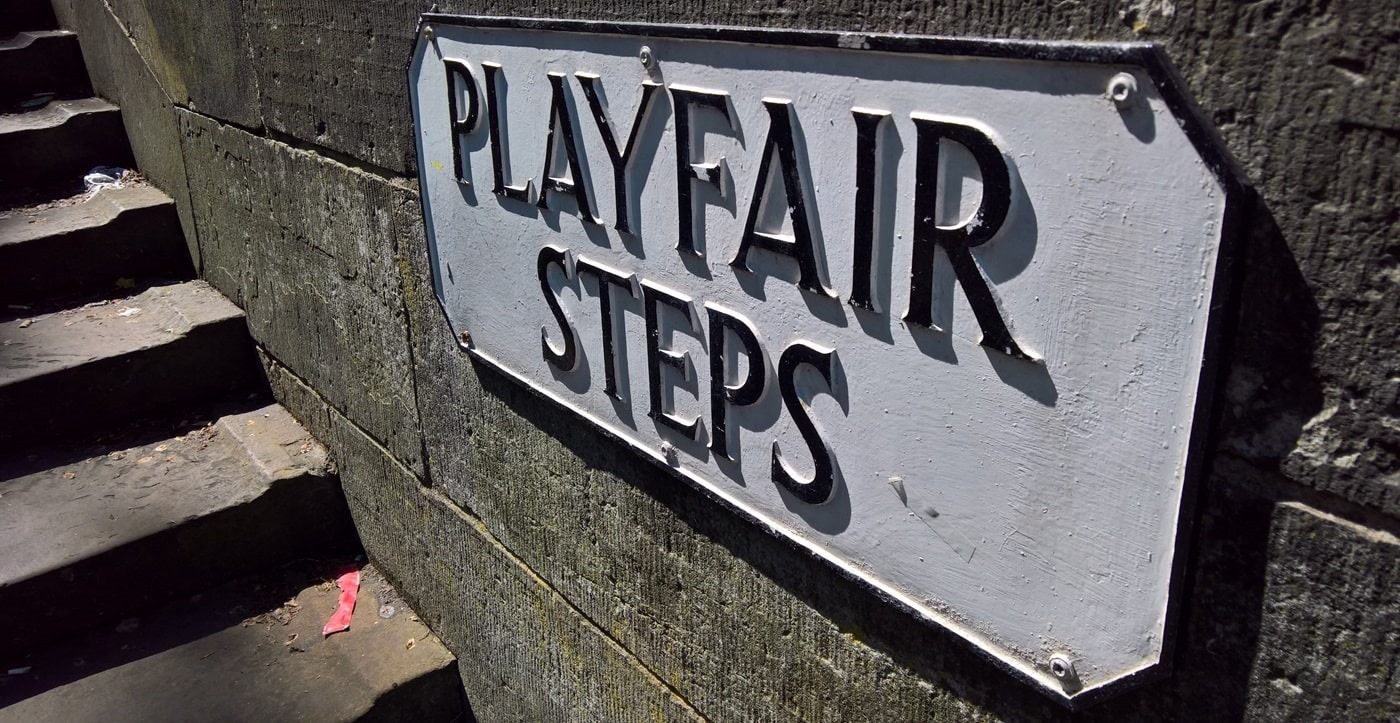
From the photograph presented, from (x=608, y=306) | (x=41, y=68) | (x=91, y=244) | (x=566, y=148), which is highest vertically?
(x=566, y=148)

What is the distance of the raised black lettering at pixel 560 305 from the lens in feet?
6.47

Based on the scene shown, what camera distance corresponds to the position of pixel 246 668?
9.60 feet

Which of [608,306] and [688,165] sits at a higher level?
[688,165]

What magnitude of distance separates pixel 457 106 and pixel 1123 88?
4.84 ft

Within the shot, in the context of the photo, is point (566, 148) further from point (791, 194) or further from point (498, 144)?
point (791, 194)

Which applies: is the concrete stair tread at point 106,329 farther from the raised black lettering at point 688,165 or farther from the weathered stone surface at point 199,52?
the raised black lettering at point 688,165

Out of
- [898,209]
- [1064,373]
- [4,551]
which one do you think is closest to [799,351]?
[898,209]

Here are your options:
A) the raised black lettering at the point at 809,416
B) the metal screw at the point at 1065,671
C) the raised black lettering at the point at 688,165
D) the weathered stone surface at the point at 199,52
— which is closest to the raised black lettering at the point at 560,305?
the raised black lettering at the point at 688,165

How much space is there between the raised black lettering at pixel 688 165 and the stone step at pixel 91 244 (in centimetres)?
343

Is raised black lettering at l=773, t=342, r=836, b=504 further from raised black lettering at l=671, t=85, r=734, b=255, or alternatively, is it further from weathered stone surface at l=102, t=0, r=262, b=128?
weathered stone surface at l=102, t=0, r=262, b=128

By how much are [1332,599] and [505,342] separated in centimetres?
164

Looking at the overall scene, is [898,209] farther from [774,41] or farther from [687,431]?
[687,431]

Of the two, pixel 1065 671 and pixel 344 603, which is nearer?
pixel 1065 671

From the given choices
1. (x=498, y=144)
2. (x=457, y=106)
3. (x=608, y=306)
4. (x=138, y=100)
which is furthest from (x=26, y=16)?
(x=608, y=306)
